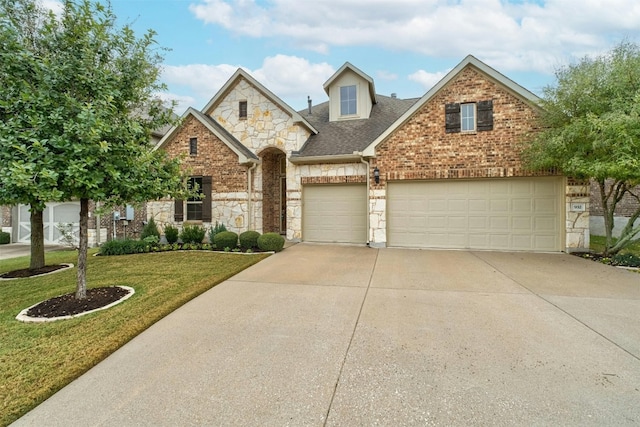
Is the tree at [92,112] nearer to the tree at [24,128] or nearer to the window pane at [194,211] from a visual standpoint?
the tree at [24,128]

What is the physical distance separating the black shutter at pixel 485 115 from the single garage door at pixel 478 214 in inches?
66.8

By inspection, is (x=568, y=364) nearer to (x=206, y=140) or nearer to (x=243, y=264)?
(x=243, y=264)

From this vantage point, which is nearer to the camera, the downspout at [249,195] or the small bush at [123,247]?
the small bush at [123,247]

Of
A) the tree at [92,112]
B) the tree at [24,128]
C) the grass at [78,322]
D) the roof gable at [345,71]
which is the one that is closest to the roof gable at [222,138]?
the grass at [78,322]

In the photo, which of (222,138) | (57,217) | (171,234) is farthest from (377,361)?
(57,217)

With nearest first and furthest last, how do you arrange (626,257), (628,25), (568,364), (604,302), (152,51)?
1. (568,364)
2. (604,302)
3. (152,51)
4. (626,257)
5. (628,25)

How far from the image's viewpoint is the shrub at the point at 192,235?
1098 cm

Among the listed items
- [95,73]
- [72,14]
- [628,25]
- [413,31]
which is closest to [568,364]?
[95,73]

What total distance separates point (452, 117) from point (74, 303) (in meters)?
10.4

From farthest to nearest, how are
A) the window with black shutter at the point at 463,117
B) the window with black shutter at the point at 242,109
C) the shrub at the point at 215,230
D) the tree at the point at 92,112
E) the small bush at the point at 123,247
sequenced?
the window with black shutter at the point at 242,109
the shrub at the point at 215,230
the small bush at the point at 123,247
the window with black shutter at the point at 463,117
the tree at the point at 92,112

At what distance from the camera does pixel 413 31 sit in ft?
41.4

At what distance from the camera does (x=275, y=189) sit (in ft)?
43.5

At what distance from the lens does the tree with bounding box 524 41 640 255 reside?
Result: 6.42m

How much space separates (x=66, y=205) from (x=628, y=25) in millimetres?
20462
